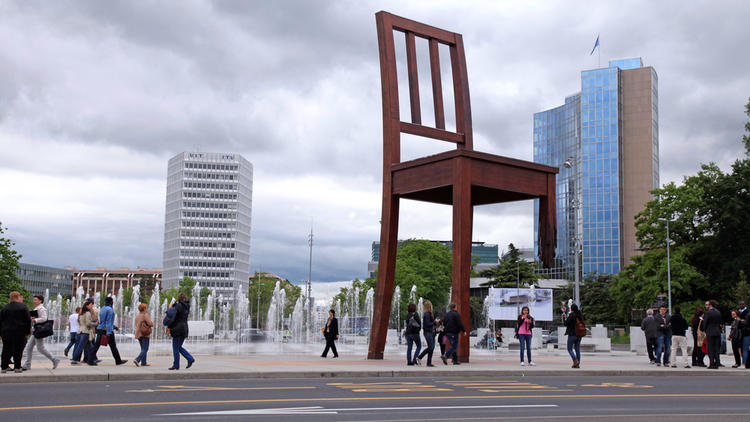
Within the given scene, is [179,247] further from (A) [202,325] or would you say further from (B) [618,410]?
(B) [618,410]

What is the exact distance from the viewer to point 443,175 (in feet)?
49.9

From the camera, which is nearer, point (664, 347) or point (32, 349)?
point (32, 349)

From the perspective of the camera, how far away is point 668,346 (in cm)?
1856

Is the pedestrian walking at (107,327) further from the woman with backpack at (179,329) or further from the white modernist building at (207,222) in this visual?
the white modernist building at (207,222)

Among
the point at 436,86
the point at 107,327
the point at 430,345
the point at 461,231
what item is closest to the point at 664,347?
the point at 430,345

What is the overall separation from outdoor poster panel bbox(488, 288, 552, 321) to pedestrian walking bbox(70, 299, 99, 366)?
1182 inches

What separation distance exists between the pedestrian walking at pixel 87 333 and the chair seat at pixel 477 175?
22.0 ft

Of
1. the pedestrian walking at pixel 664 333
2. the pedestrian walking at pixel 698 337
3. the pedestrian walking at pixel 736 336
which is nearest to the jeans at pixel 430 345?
the pedestrian walking at pixel 664 333

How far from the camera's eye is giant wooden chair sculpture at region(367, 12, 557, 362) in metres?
15.0

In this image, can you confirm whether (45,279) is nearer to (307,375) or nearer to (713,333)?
(307,375)

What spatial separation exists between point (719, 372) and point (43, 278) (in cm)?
17553

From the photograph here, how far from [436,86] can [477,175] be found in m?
3.04

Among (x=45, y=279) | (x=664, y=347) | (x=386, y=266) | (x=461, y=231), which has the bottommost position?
(x=664, y=347)

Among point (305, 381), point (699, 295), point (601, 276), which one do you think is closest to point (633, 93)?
point (601, 276)
